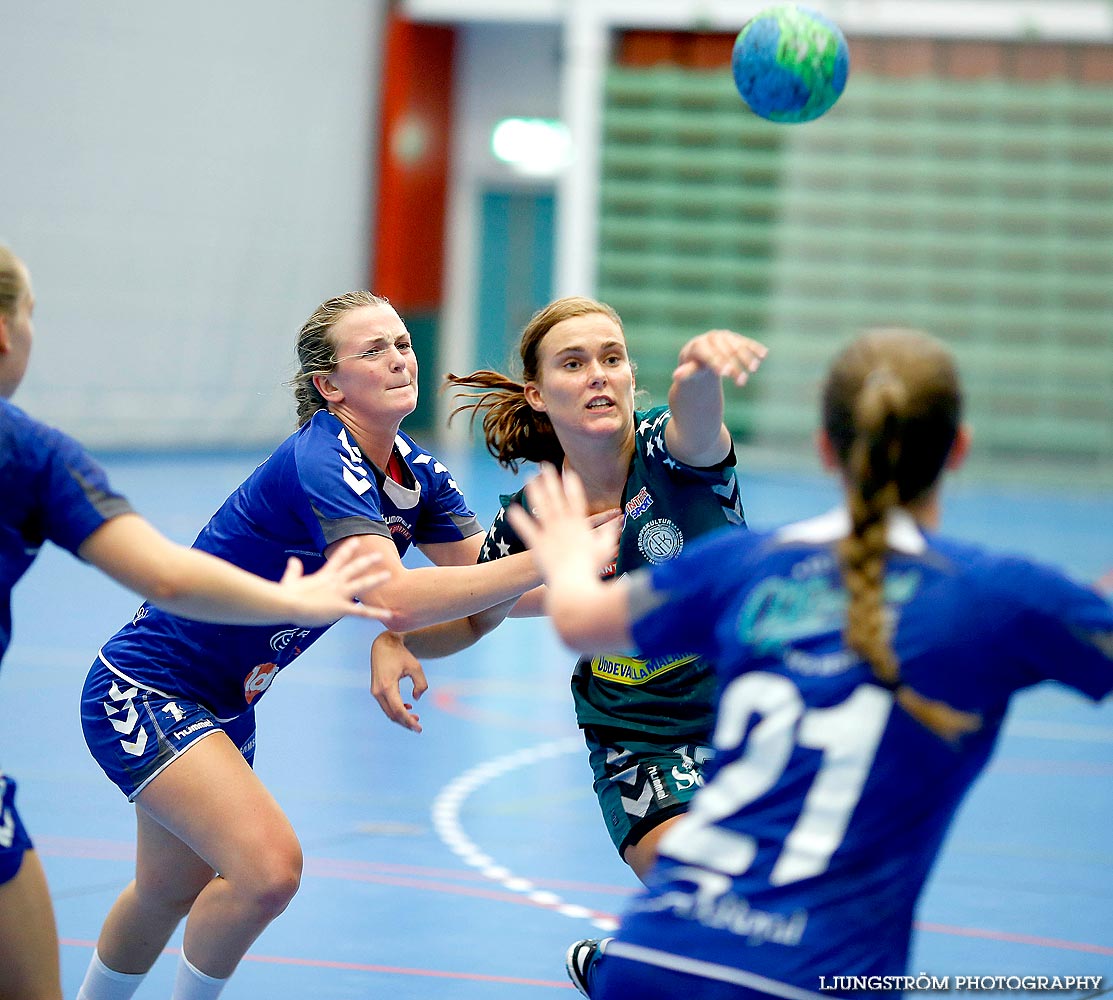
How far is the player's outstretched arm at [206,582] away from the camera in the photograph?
2.23 meters

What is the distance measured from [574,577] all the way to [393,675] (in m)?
1.30

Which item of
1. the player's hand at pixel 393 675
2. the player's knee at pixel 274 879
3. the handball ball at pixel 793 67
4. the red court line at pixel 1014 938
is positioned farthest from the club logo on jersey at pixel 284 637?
the handball ball at pixel 793 67

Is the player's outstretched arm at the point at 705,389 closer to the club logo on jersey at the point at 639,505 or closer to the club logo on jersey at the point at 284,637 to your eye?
the club logo on jersey at the point at 639,505

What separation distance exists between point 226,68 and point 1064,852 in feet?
45.0

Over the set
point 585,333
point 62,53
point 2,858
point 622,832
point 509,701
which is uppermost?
point 62,53

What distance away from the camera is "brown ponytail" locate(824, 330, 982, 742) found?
1.75m

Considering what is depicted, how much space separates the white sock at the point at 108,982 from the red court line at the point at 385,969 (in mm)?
691

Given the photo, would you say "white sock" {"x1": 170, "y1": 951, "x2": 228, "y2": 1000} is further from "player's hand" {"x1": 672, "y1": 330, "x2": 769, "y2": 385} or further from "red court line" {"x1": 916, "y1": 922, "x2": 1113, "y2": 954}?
"red court line" {"x1": 916, "y1": 922, "x2": 1113, "y2": 954}

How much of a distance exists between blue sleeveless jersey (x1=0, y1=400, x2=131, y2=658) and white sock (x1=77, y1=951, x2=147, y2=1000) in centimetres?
123

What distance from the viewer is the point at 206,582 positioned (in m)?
2.29

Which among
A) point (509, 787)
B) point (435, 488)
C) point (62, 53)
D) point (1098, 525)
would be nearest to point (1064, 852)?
point (509, 787)

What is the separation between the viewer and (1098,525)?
13250 mm

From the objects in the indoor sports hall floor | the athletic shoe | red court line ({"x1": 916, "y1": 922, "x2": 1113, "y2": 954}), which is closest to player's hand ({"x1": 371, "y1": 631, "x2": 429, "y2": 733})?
the athletic shoe

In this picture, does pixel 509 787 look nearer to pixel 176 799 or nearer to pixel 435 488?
pixel 435 488
